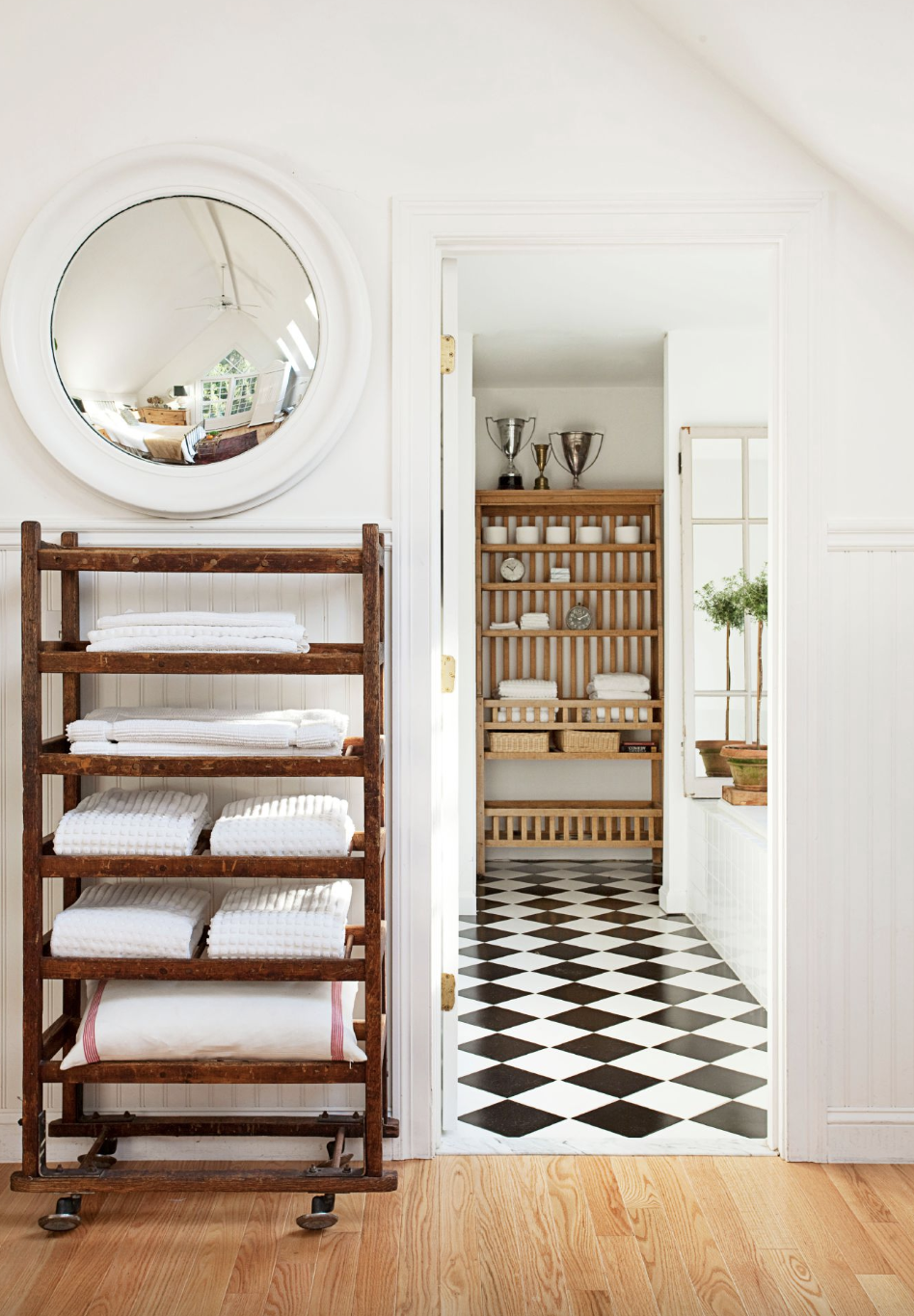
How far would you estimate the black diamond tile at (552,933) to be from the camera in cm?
461

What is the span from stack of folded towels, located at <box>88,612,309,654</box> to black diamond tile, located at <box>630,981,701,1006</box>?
7.35ft

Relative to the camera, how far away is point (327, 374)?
2461mm

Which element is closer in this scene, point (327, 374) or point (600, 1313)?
point (600, 1313)

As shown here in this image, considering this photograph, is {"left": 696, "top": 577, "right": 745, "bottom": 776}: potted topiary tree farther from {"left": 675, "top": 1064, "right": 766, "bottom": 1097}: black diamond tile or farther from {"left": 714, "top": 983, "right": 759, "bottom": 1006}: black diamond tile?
{"left": 675, "top": 1064, "right": 766, "bottom": 1097}: black diamond tile

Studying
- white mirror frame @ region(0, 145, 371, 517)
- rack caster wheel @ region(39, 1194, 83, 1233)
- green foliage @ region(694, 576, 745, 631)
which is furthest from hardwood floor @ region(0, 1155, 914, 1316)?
green foliage @ region(694, 576, 745, 631)

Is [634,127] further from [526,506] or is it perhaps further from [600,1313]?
[526,506]

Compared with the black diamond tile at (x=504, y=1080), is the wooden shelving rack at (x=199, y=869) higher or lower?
higher

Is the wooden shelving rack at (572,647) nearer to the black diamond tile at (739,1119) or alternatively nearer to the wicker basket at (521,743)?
the wicker basket at (521,743)

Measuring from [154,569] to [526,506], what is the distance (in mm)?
3989

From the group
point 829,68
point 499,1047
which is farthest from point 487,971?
point 829,68

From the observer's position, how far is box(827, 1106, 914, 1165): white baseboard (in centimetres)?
251

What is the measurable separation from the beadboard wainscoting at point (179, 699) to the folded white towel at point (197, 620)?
29 centimetres

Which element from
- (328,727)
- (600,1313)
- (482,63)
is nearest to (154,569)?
(328,727)

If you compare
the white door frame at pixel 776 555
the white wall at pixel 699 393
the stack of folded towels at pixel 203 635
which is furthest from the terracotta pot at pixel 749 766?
the stack of folded towels at pixel 203 635
